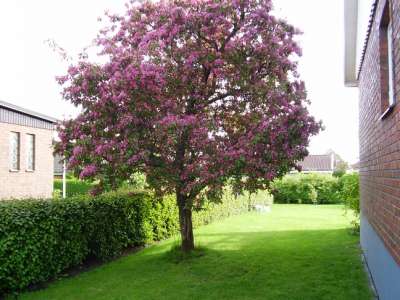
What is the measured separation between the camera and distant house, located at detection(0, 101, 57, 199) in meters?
→ 20.1

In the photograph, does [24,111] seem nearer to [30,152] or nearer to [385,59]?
[30,152]

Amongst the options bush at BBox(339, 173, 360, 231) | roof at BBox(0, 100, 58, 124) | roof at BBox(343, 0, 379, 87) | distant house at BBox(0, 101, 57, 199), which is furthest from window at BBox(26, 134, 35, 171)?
roof at BBox(343, 0, 379, 87)

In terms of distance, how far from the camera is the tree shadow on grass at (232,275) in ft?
24.1

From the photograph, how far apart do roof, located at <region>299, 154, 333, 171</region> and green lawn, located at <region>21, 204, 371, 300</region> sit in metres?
52.3

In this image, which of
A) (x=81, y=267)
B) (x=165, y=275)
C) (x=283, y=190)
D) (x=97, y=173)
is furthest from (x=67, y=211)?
(x=283, y=190)

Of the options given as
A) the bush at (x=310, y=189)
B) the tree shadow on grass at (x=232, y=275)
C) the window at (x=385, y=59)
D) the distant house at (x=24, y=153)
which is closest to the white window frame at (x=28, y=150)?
the distant house at (x=24, y=153)

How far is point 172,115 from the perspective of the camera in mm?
8547

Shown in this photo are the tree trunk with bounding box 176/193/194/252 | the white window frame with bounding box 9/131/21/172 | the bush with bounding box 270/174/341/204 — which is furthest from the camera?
the bush with bounding box 270/174/341/204

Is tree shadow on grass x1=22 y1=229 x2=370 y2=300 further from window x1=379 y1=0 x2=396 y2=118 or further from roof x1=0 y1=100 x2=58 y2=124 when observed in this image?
roof x1=0 y1=100 x2=58 y2=124

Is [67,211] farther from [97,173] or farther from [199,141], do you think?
[199,141]

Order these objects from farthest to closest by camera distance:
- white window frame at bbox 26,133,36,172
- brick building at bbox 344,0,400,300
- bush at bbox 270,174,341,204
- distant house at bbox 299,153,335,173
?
distant house at bbox 299,153,335,173 → bush at bbox 270,174,341,204 → white window frame at bbox 26,133,36,172 → brick building at bbox 344,0,400,300

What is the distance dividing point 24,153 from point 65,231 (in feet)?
48.8

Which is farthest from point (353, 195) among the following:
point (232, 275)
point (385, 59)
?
point (385, 59)

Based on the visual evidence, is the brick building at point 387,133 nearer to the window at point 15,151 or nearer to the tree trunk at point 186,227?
the tree trunk at point 186,227
